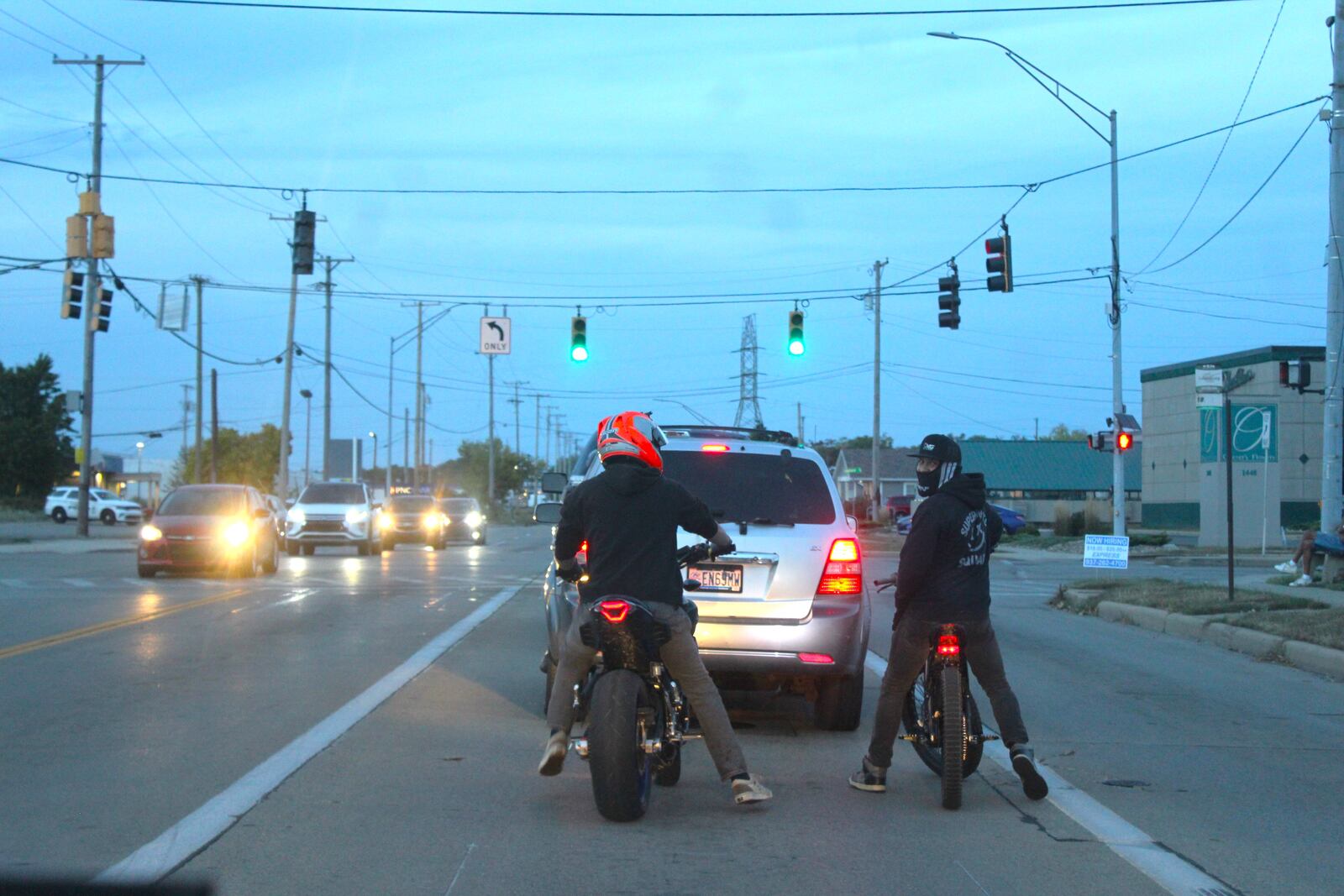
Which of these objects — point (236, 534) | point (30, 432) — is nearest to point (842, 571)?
point (236, 534)

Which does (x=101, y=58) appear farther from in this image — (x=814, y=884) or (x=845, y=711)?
(x=814, y=884)

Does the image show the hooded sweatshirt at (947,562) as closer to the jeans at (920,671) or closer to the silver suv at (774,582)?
the jeans at (920,671)

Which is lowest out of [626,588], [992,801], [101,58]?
[992,801]

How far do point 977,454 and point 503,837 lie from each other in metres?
80.0

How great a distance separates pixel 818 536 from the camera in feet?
29.2

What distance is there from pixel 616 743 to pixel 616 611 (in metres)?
0.60

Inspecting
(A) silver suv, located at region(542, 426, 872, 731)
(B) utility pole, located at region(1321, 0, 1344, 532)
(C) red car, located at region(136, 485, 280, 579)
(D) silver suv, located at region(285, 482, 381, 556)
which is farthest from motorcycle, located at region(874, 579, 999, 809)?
(D) silver suv, located at region(285, 482, 381, 556)

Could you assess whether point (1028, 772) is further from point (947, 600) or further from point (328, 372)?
point (328, 372)

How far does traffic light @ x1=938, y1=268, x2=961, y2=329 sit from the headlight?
47.3 feet

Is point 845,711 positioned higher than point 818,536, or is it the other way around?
point 818,536

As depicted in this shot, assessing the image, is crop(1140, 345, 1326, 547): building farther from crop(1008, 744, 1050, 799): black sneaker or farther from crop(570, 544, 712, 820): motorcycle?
crop(570, 544, 712, 820): motorcycle

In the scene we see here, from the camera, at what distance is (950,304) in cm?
2917

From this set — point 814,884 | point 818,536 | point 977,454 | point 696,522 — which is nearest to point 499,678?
point 818,536

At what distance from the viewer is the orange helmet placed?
6.82 m
